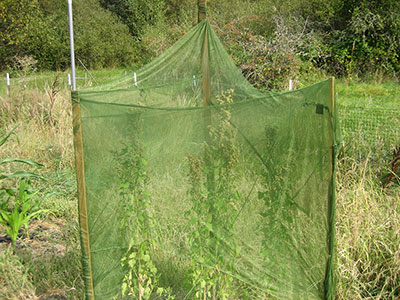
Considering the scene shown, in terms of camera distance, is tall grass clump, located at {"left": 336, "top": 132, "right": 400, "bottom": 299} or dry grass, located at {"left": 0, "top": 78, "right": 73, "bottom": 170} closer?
tall grass clump, located at {"left": 336, "top": 132, "right": 400, "bottom": 299}

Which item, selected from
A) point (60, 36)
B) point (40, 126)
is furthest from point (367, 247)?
point (60, 36)

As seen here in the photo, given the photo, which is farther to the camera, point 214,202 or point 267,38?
point 267,38

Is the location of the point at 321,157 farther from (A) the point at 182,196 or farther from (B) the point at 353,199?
(B) the point at 353,199

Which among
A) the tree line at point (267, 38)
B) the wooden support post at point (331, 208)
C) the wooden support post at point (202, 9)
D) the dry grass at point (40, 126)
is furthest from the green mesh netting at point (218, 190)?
the tree line at point (267, 38)

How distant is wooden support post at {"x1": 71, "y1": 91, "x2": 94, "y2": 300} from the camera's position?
1.92m

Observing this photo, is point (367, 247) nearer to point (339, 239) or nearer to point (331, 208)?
point (339, 239)

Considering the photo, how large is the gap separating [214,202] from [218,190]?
2.5 inches

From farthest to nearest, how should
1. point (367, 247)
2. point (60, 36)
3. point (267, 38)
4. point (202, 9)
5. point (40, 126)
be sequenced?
point (60, 36), point (267, 38), point (40, 126), point (202, 9), point (367, 247)

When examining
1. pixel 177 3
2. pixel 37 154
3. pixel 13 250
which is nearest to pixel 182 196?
pixel 13 250

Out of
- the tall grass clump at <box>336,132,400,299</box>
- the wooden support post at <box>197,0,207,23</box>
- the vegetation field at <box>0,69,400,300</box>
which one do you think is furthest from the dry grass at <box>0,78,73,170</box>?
the tall grass clump at <box>336,132,400,299</box>

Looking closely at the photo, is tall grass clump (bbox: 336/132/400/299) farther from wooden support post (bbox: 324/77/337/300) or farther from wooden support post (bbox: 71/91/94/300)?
wooden support post (bbox: 71/91/94/300)

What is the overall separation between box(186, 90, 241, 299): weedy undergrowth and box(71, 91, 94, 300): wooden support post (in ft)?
1.68

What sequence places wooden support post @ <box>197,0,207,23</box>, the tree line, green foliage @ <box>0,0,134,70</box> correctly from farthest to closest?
1. green foliage @ <box>0,0,134,70</box>
2. the tree line
3. wooden support post @ <box>197,0,207,23</box>

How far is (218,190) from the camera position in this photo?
205cm
